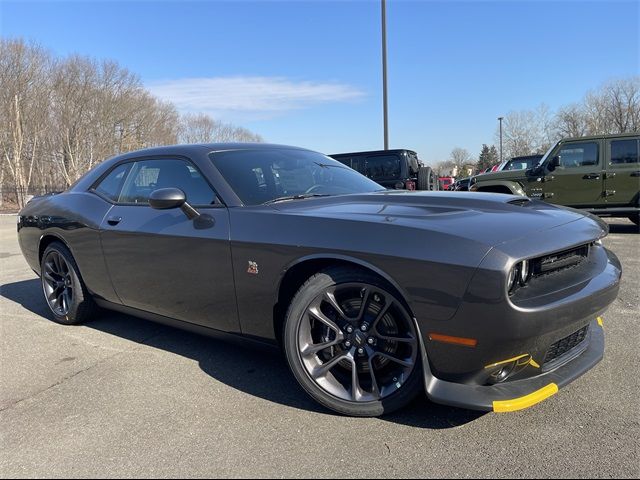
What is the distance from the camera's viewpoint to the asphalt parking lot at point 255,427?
2.04 m

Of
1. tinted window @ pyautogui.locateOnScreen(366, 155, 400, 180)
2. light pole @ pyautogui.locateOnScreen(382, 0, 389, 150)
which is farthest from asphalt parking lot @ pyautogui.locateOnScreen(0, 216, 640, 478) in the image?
light pole @ pyautogui.locateOnScreen(382, 0, 389, 150)

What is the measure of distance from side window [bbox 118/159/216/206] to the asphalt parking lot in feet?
3.71

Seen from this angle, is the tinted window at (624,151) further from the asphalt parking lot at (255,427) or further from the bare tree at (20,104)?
the bare tree at (20,104)

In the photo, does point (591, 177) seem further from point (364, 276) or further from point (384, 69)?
point (364, 276)

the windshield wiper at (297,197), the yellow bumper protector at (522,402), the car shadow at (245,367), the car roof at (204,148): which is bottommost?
the car shadow at (245,367)

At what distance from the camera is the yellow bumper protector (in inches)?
80.6

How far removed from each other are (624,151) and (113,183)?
31.5 ft

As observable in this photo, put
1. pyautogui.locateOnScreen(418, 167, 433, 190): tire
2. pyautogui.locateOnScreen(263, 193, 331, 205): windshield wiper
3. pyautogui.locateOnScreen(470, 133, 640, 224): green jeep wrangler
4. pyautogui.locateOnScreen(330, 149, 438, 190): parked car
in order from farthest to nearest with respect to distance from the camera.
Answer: pyautogui.locateOnScreen(330, 149, 438, 190): parked car < pyautogui.locateOnScreen(418, 167, 433, 190): tire < pyautogui.locateOnScreen(470, 133, 640, 224): green jeep wrangler < pyautogui.locateOnScreen(263, 193, 331, 205): windshield wiper

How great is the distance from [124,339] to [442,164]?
322 feet

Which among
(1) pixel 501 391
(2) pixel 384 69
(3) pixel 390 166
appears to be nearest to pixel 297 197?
(1) pixel 501 391

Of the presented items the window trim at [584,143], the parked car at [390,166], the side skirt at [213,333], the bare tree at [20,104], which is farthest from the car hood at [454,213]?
the bare tree at [20,104]

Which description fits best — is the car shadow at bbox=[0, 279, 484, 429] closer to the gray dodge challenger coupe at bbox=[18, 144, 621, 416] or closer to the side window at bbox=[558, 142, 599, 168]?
the gray dodge challenger coupe at bbox=[18, 144, 621, 416]

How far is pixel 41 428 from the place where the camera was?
8.12 ft

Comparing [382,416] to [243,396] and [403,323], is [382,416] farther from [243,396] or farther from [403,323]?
Result: [243,396]
